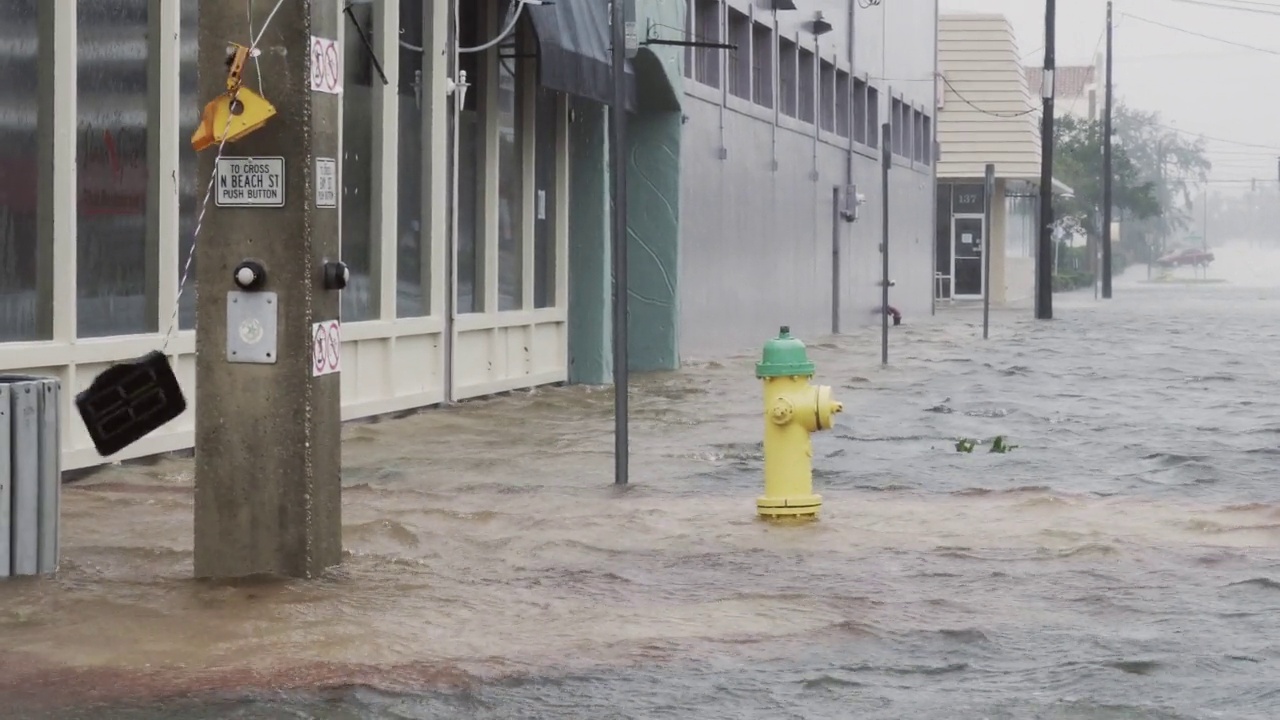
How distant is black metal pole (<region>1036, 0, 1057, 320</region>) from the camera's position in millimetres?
42062

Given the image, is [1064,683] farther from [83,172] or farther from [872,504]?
[83,172]

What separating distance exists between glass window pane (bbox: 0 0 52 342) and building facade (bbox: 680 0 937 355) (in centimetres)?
1312

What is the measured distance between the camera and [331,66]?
758 centimetres

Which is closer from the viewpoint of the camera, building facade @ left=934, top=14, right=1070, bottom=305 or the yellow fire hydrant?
the yellow fire hydrant

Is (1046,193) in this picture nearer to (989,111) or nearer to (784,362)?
(989,111)

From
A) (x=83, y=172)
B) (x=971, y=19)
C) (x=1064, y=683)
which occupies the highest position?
(x=971, y=19)

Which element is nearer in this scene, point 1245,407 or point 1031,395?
point 1245,407

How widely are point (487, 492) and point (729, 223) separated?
1619cm

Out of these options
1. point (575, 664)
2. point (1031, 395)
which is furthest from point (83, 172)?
point (1031, 395)

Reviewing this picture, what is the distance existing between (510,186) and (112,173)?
6803 mm

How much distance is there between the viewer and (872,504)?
10445 millimetres

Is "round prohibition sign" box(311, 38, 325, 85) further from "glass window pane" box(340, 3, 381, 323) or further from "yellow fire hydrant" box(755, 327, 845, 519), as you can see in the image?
"glass window pane" box(340, 3, 381, 323)

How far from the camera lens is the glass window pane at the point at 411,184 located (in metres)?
15.3

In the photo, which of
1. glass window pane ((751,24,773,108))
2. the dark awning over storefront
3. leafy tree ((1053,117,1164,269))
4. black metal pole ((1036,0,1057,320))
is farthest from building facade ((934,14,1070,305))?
leafy tree ((1053,117,1164,269))
